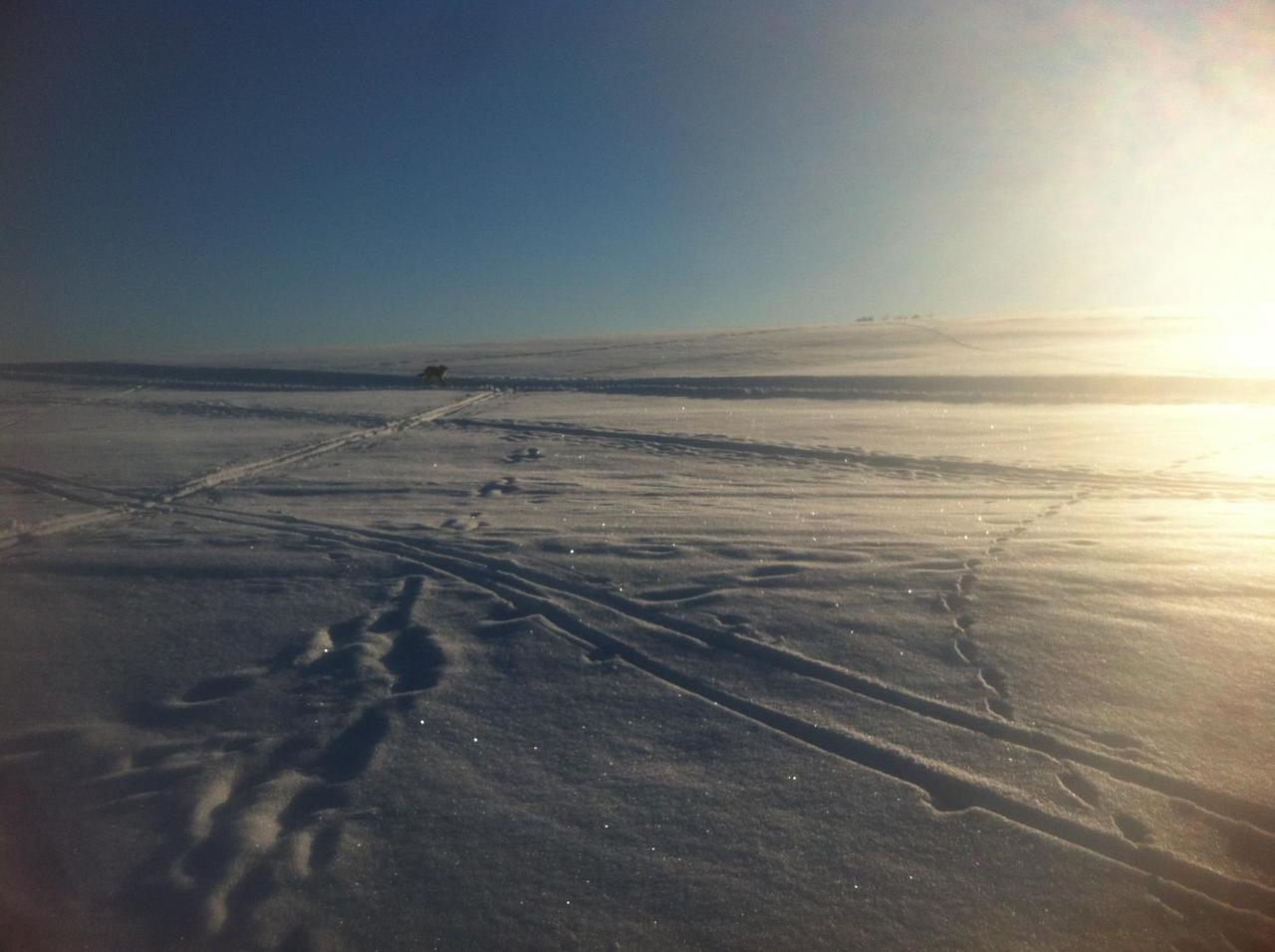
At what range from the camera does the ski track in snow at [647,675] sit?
114 inches

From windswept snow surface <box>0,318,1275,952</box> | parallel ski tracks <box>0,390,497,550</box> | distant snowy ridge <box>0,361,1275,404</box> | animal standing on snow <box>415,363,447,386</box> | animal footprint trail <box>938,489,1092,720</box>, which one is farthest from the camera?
animal standing on snow <box>415,363,447,386</box>

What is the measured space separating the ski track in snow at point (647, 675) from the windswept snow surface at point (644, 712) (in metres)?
0.02

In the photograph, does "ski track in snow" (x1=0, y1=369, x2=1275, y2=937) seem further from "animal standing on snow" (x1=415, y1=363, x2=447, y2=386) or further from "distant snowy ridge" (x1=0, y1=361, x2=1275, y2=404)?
"animal standing on snow" (x1=415, y1=363, x2=447, y2=386)

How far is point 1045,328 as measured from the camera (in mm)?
31906

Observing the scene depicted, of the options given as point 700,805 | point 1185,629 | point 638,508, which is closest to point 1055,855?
point 700,805

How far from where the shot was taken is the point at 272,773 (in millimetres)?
3482

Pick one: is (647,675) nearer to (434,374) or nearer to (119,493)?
(119,493)

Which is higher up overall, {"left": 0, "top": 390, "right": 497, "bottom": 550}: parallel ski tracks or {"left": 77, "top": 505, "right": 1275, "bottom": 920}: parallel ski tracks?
{"left": 0, "top": 390, "right": 497, "bottom": 550}: parallel ski tracks

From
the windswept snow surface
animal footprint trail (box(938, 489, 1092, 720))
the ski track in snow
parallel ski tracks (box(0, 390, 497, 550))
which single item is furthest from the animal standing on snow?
animal footprint trail (box(938, 489, 1092, 720))

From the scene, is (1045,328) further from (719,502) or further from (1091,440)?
(719,502)

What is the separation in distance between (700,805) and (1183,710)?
2.16 m

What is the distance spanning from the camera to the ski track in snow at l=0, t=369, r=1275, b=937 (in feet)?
9.52

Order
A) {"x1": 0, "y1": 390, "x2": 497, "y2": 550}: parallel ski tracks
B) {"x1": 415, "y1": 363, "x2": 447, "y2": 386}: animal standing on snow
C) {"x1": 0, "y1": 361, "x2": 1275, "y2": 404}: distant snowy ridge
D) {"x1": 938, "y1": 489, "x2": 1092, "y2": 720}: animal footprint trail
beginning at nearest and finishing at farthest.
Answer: {"x1": 938, "y1": 489, "x2": 1092, "y2": 720}: animal footprint trail → {"x1": 0, "y1": 390, "x2": 497, "y2": 550}: parallel ski tracks → {"x1": 0, "y1": 361, "x2": 1275, "y2": 404}: distant snowy ridge → {"x1": 415, "y1": 363, "x2": 447, "y2": 386}: animal standing on snow

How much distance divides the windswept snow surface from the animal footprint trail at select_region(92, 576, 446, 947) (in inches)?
0.7
